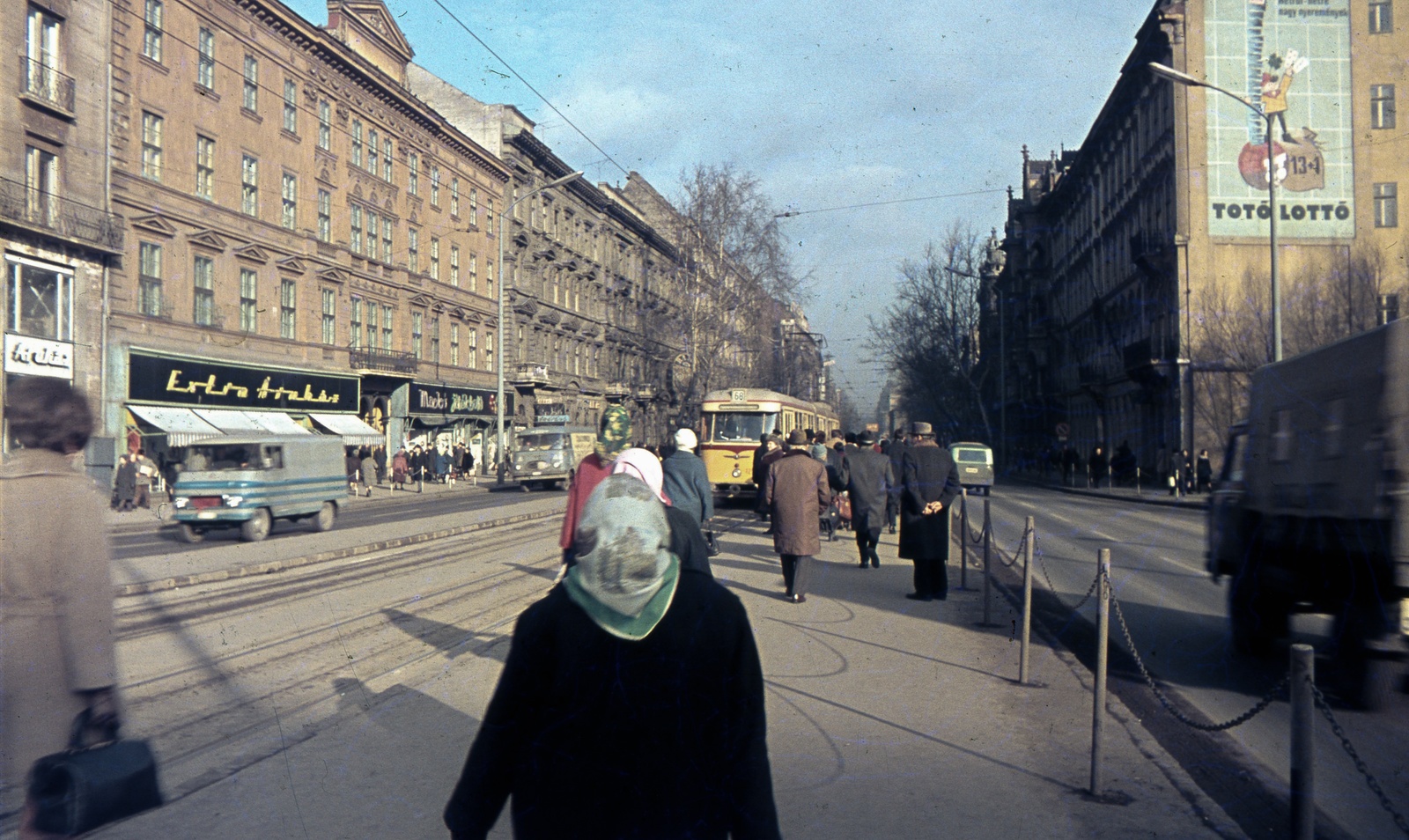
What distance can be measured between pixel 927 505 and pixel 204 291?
28.8 m

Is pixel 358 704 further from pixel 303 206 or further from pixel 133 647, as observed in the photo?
pixel 303 206

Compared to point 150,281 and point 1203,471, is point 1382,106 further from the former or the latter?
point 150,281

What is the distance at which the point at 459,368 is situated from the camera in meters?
51.7

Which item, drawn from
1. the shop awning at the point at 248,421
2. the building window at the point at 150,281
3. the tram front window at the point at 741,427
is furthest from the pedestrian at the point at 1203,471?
the building window at the point at 150,281

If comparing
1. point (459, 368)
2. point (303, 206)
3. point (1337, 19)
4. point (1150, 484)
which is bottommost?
point (1150, 484)

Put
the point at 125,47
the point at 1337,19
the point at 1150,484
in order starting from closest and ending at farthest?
the point at 125,47, the point at 1337,19, the point at 1150,484

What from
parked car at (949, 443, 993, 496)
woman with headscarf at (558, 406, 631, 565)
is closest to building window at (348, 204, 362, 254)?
parked car at (949, 443, 993, 496)

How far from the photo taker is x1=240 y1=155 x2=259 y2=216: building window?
3494 cm

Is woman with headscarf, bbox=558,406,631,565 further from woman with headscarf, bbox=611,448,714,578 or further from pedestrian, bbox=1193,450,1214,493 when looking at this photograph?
pedestrian, bbox=1193,450,1214,493

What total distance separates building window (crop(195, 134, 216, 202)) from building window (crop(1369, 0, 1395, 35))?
37344 mm

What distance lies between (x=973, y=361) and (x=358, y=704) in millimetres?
66897

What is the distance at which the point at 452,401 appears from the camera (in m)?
50.0

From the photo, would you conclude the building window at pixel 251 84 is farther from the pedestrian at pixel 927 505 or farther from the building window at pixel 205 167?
the pedestrian at pixel 927 505

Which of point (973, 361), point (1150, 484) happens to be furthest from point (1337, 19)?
point (973, 361)
